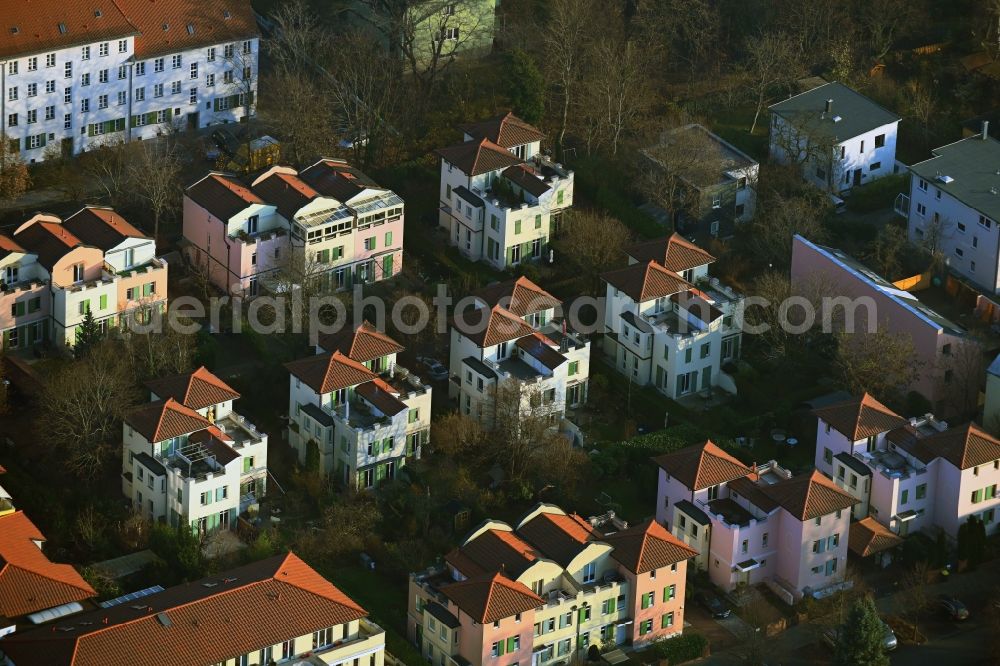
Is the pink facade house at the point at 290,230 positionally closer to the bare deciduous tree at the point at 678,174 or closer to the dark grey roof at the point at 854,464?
the bare deciduous tree at the point at 678,174

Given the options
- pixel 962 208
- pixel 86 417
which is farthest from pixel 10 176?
pixel 962 208

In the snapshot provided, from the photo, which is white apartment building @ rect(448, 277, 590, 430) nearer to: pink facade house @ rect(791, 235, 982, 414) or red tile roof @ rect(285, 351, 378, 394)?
red tile roof @ rect(285, 351, 378, 394)

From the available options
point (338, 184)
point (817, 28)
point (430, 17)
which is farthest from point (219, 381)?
point (817, 28)

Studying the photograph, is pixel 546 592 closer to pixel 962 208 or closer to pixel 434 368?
pixel 434 368

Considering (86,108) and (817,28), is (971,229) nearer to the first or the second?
(817,28)

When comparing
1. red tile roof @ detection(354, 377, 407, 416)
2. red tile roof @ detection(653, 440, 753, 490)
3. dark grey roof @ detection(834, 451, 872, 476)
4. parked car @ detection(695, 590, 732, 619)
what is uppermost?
red tile roof @ detection(354, 377, 407, 416)

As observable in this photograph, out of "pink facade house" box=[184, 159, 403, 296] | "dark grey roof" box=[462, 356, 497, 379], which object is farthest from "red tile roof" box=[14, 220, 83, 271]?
"dark grey roof" box=[462, 356, 497, 379]
